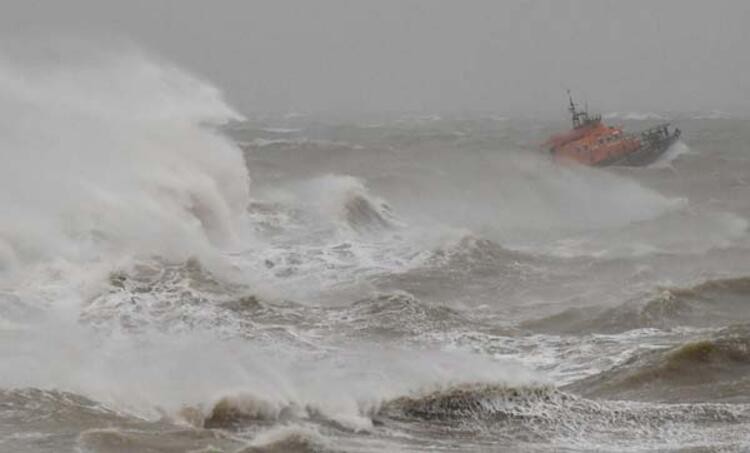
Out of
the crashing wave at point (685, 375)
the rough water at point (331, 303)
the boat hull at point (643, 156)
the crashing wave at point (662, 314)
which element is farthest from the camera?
the boat hull at point (643, 156)

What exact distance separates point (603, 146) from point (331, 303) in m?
23.3

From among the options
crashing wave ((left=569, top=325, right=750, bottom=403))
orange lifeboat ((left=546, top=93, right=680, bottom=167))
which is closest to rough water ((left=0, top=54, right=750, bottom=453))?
crashing wave ((left=569, top=325, right=750, bottom=403))

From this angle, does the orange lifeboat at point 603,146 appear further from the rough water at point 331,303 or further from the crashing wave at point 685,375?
the crashing wave at point 685,375

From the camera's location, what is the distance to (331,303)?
50.2 feet

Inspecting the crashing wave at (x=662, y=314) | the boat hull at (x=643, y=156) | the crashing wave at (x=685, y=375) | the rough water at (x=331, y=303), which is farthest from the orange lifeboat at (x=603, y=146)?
the crashing wave at (x=685, y=375)

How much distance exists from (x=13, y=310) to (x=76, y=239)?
3.64 metres

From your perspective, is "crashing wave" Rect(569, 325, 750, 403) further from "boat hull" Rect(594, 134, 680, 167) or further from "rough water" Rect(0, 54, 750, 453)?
"boat hull" Rect(594, 134, 680, 167)

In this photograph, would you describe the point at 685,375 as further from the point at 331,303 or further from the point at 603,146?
the point at 603,146

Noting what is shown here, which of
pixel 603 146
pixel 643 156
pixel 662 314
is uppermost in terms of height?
pixel 603 146

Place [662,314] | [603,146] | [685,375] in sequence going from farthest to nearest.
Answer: [603,146] < [662,314] < [685,375]

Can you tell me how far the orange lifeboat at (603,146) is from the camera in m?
36.2

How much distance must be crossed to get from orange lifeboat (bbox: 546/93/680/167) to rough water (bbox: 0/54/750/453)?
4.18 meters

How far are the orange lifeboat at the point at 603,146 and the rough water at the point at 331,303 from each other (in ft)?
13.7

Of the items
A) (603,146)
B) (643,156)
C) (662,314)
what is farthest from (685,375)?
(643,156)
